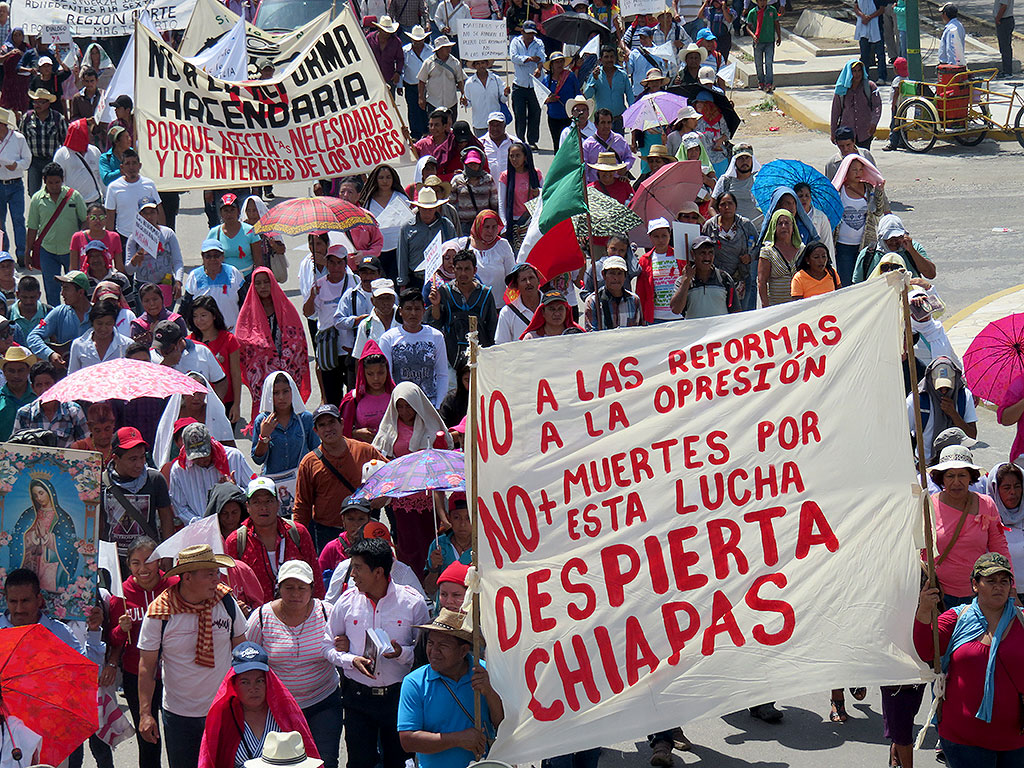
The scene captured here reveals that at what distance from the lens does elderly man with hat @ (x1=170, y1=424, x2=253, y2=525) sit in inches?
→ 360

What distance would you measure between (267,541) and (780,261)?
210 inches

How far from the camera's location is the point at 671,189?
13.1 metres

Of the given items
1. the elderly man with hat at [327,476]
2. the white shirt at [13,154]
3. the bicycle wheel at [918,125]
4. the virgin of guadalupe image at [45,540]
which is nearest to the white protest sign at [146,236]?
the white shirt at [13,154]

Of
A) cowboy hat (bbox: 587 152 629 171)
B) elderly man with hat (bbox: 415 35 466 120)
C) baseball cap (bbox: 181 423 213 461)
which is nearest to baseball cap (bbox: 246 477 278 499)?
baseball cap (bbox: 181 423 213 461)

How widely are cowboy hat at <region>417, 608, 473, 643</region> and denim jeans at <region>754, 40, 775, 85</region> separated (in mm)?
20823

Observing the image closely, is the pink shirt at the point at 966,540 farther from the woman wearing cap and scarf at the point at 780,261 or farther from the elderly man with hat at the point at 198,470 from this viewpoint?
the woman wearing cap and scarf at the point at 780,261

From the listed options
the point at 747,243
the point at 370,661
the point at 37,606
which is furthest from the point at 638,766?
the point at 747,243

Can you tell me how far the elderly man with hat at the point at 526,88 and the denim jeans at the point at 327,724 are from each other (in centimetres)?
1551

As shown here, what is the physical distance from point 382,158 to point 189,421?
186 inches

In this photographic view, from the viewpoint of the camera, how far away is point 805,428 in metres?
6.42

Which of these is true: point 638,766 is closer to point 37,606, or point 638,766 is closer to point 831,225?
point 37,606

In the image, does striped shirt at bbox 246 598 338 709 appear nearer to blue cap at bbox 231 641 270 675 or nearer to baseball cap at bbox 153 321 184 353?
blue cap at bbox 231 641 270 675

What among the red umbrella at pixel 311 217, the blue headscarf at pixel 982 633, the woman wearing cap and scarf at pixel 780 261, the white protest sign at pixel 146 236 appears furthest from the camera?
the white protest sign at pixel 146 236

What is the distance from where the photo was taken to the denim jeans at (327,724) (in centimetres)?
754
